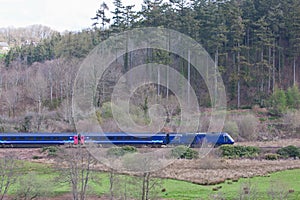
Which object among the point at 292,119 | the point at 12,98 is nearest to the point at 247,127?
the point at 292,119

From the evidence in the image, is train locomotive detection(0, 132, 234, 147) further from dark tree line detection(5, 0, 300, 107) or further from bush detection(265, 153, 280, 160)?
dark tree line detection(5, 0, 300, 107)

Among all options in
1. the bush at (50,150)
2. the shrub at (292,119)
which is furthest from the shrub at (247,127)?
the bush at (50,150)

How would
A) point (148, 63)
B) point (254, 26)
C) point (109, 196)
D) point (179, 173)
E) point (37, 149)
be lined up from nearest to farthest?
point (109, 196), point (179, 173), point (37, 149), point (148, 63), point (254, 26)

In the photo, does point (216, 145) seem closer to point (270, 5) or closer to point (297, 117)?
point (297, 117)

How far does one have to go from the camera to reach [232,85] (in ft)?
152

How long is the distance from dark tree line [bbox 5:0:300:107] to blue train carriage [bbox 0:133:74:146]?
51.6ft

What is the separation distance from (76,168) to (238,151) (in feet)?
43.3

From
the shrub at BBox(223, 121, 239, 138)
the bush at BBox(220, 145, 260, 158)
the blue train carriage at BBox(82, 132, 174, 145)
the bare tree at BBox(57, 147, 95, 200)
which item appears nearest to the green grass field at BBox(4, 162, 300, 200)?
the bare tree at BBox(57, 147, 95, 200)

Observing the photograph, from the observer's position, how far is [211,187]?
2239cm

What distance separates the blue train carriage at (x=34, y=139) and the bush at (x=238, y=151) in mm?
10592

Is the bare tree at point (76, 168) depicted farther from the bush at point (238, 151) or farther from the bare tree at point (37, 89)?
Result: the bare tree at point (37, 89)

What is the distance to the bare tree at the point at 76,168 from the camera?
1988cm

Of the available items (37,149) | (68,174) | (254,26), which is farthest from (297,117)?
(68,174)

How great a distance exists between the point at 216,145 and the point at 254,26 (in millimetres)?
20513
